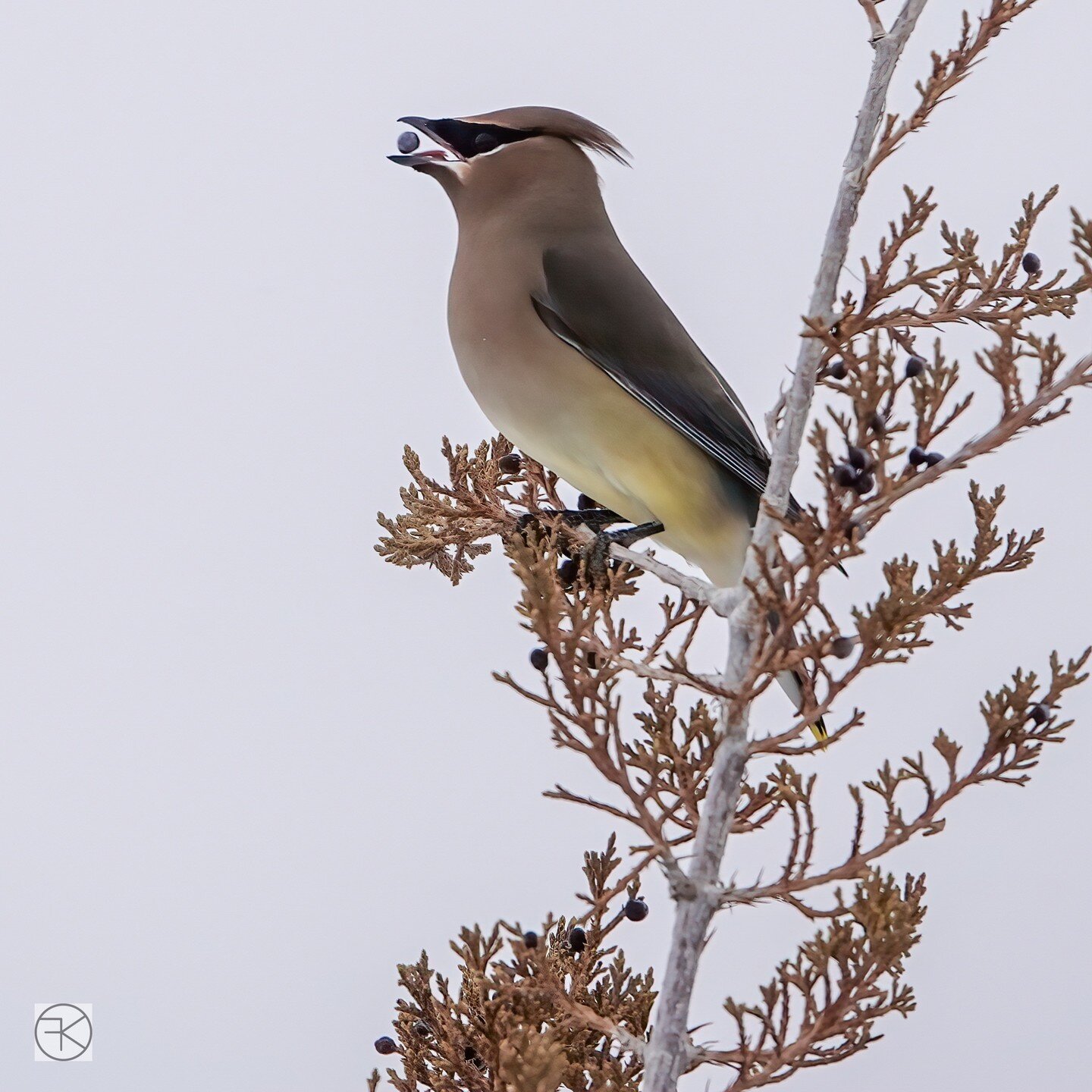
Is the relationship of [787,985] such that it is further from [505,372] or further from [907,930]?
[505,372]

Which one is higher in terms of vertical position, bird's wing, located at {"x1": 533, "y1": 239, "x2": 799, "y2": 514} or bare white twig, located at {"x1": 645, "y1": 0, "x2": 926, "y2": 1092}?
bird's wing, located at {"x1": 533, "y1": 239, "x2": 799, "y2": 514}

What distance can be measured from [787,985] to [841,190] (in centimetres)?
93

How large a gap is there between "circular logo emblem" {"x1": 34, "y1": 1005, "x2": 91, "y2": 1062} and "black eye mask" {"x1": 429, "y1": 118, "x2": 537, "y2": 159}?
2.04m

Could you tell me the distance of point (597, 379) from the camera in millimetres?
2145

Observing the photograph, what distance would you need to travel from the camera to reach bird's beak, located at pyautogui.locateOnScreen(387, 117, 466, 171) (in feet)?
7.27

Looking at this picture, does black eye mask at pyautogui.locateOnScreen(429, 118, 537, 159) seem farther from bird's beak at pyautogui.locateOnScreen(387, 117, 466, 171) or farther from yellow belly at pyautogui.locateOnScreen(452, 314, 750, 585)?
yellow belly at pyautogui.locateOnScreen(452, 314, 750, 585)

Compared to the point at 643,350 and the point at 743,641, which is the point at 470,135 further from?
the point at 743,641

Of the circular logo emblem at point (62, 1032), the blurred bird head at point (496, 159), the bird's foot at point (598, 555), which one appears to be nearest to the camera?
the bird's foot at point (598, 555)

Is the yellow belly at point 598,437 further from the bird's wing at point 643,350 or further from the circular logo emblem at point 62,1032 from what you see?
the circular logo emblem at point 62,1032

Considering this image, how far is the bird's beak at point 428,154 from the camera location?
2.22m

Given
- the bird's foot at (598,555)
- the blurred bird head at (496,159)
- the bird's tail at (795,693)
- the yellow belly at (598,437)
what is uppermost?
the blurred bird head at (496,159)

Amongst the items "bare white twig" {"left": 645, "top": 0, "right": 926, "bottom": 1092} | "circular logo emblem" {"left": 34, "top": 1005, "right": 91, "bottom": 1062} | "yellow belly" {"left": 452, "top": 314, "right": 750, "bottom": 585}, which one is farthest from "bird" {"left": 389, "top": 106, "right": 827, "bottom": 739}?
"circular logo emblem" {"left": 34, "top": 1005, "right": 91, "bottom": 1062}

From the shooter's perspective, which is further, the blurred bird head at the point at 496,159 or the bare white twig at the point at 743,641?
the blurred bird head at the point at 496,159

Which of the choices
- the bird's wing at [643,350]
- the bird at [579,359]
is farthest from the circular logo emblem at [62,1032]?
the bird's wing at [643,350]
